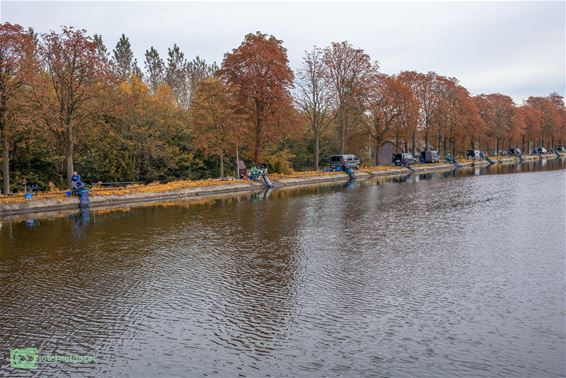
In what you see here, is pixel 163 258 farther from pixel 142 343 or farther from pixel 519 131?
pixel 519 131

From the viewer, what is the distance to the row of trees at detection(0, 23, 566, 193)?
40.2 meters

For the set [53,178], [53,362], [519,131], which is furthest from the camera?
[519,131]

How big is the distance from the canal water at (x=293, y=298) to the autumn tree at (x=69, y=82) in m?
17.6

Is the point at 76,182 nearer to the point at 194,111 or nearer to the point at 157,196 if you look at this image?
the point at 157,196

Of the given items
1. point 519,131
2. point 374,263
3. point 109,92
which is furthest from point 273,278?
point 519,131

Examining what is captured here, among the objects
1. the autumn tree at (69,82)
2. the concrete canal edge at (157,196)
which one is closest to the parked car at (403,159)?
the concrete canal edge at (157,196)

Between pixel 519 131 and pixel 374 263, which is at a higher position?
pixel 519 131

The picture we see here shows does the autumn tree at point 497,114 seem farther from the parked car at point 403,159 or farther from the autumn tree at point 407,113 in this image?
the autumn tree at point 407,113

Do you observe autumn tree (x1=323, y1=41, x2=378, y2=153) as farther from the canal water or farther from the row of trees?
the canal water

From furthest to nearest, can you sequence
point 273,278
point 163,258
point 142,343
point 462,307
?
1. point 163,258
2. point 273,278
3. point 462,307
4. point 142,343

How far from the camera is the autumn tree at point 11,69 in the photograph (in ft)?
121

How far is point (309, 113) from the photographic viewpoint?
71062 mm

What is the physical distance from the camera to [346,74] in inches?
2761

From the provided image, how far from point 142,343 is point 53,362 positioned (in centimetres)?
180
